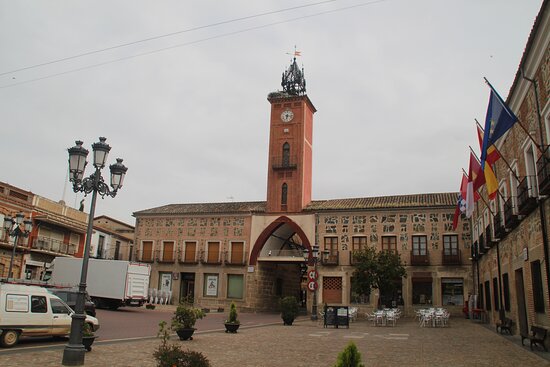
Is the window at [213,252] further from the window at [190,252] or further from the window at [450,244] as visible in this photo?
the window at [450,244]

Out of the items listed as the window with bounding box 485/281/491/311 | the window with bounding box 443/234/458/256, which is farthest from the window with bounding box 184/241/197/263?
the window with bounding box 485/281/491/311

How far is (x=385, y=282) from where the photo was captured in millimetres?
27641

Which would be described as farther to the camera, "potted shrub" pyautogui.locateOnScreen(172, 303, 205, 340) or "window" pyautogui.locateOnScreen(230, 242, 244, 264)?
"window" pyautogui.locateOnScreen(230, 242, 244, 264)

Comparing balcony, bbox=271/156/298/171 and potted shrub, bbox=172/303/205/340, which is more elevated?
balcony, bbox=271/156/298/171

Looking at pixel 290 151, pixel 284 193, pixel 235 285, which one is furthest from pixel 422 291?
pixel 290 151

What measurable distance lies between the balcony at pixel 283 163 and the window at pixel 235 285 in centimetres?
938

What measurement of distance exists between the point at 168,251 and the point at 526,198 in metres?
32.3

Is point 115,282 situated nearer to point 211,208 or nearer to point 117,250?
point 211,208

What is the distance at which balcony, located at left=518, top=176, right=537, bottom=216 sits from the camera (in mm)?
13609

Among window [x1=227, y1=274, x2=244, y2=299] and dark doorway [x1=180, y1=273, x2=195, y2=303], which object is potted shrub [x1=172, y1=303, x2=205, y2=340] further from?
dark doorway [x1=180, y1=273, x2=195, y2=303]

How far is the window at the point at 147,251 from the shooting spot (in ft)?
137

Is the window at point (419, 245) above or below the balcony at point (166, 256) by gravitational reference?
above

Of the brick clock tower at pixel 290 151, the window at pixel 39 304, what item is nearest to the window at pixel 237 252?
the brick clock tower at pixel 290 151

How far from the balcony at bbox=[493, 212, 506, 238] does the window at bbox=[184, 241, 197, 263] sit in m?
26.1
